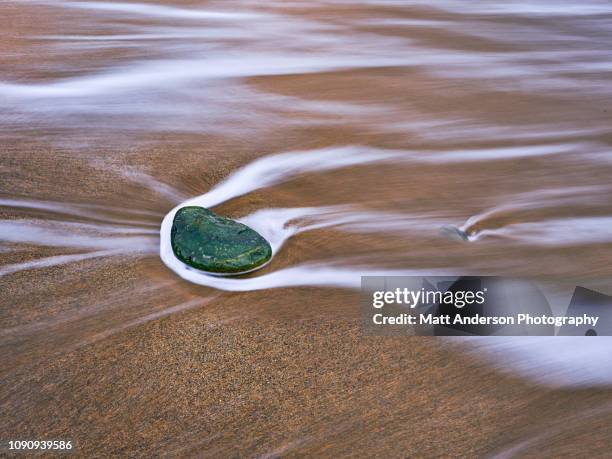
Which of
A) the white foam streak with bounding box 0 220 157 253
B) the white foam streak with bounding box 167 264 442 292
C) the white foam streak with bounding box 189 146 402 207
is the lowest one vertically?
the white foam streak with bounding box 167 264 442 292

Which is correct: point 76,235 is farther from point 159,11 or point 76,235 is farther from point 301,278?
point 159,11

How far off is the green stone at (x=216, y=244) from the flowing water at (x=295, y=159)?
39mm

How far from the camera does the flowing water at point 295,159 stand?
64.6 inches

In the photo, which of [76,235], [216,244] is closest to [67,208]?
[76,235]

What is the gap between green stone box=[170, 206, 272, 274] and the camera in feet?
5.45

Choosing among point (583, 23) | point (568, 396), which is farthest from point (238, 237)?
point (583, 23)

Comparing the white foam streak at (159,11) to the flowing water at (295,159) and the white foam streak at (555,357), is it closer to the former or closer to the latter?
the flowing water at (295,159)

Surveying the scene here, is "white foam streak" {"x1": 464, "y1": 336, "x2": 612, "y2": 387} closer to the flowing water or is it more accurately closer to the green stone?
the flowing water

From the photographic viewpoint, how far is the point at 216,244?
168 cm

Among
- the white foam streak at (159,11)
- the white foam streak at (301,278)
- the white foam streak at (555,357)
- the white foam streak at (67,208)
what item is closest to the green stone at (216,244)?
the white foam streak at (301,278)

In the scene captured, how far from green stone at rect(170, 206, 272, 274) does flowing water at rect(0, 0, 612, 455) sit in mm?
39

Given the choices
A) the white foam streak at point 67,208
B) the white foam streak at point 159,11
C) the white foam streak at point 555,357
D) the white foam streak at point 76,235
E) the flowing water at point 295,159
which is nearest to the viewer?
the white foam streak at point 555,357

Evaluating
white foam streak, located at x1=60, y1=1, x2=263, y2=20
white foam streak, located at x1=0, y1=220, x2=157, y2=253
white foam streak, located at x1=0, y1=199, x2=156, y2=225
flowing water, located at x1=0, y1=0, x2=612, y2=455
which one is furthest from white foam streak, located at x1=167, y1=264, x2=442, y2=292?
white foam streak, located at x1=60, y1=1, x2=263, y2=20

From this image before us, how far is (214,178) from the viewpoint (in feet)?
7.12
